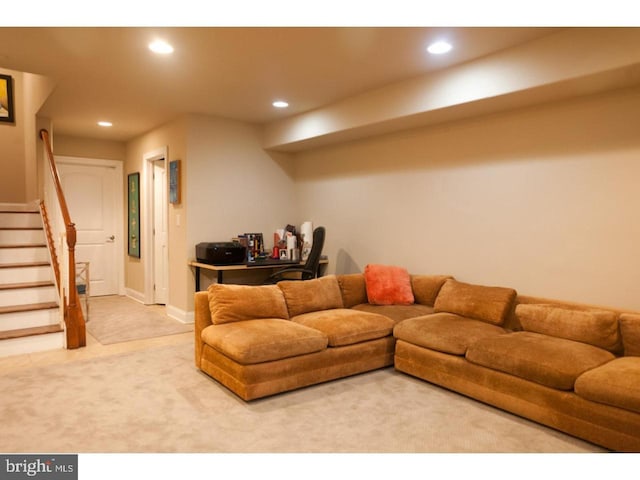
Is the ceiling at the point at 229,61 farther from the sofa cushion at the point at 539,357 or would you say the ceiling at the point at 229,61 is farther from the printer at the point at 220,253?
the sofa cushion at the point at 539,357

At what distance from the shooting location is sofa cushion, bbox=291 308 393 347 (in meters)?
3.40

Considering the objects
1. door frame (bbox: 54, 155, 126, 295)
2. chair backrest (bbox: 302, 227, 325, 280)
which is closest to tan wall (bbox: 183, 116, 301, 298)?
chair backrest (bbox: 302, 227, 325, 280)

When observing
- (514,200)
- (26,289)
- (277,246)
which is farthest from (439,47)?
(26,289)

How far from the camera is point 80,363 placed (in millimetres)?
3752

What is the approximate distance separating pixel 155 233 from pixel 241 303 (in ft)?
10.5

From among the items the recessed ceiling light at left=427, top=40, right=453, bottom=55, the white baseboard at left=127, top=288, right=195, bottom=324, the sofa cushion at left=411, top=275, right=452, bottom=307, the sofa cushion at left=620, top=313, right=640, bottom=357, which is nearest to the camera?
the sofa cushion at left=620, top=313, right=640, bottom=357

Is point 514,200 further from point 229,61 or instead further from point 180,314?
point 180,314

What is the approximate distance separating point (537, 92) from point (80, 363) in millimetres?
4116

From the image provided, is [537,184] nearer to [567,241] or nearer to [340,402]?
[567,241]

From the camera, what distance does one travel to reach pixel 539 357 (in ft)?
8.82

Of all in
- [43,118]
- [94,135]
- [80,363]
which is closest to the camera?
[80,363]

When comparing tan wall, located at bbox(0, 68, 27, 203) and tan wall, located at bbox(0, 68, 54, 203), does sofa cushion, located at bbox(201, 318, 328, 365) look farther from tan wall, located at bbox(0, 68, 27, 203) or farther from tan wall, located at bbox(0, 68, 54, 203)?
tan wall, located at bbox(0, 68, 27, 203)

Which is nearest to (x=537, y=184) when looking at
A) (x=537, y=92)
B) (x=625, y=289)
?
(x=537, y=92)

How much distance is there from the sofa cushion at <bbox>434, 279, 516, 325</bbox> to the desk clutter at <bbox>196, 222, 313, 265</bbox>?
2.12 m
